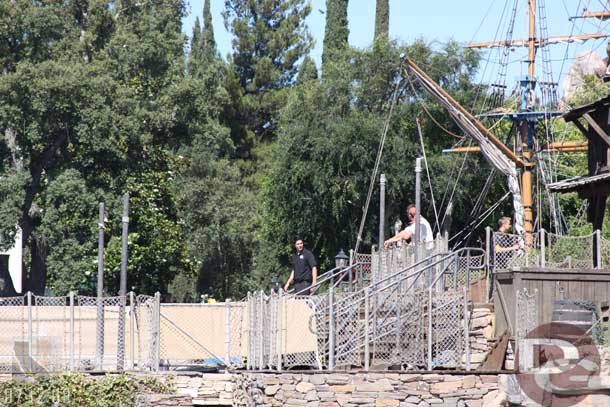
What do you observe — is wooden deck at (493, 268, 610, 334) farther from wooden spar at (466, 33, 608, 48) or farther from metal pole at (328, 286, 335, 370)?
wooden spar at (466, 33, 608, 48)

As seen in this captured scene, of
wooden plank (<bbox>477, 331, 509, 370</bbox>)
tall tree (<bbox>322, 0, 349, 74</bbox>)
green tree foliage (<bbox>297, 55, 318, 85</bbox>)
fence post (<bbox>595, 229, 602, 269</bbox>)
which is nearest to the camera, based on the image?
wooden plank (<bbox>477, 331, 509, 370</bbox>)

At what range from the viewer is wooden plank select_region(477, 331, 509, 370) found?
2081cm

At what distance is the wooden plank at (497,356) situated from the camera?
20812 mm

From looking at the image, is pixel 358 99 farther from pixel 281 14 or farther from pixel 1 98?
pixel 281 14

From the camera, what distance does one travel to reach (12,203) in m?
43.8

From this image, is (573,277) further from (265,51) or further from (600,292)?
(265,51)

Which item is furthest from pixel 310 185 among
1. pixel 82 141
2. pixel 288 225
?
pixel 82 141

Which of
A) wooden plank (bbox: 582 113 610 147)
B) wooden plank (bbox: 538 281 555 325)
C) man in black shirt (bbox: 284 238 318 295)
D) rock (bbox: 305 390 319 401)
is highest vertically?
wooden plank (bbox: 582 113 610 147)

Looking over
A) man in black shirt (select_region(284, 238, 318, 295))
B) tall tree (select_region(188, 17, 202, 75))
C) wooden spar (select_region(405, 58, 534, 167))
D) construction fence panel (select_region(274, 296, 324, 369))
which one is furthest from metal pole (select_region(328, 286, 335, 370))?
tall tree (select_region(188, 17, 202, 75))

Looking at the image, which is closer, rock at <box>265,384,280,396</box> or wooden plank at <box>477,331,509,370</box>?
wooden plank at <box>477,331,509,370</box>

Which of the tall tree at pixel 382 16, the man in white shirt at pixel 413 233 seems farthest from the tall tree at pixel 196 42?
the man in white shirt at pixel 413 233

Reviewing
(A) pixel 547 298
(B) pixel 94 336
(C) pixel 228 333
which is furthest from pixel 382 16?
(A) pixel 547 298

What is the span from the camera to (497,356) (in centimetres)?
2094

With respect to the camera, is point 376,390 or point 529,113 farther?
point 529,113
